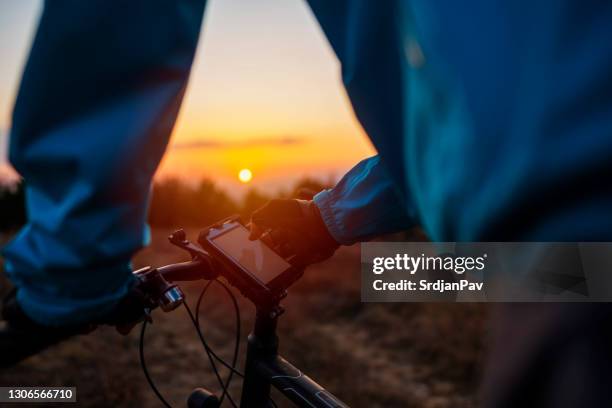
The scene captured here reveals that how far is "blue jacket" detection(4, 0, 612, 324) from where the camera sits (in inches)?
16.3

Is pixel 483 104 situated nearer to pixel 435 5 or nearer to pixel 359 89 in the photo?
pixel 435 5

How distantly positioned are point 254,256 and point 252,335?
324mm

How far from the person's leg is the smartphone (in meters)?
0.51

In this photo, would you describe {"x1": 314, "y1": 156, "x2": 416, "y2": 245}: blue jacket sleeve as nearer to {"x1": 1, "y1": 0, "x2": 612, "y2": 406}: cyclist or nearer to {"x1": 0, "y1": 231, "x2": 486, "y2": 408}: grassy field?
{"x1": 1, "y1": 0, "x2": 612, "y2": 406}: cyclist

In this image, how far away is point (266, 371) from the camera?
4.82 feet

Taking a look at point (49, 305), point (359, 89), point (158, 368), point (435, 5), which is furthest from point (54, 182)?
point (158, 368)

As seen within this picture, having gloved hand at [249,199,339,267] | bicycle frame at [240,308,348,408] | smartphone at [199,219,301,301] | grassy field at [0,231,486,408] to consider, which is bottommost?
grassy field at [0,231,486,408]

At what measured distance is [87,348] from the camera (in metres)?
3.81

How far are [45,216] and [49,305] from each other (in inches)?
6.7

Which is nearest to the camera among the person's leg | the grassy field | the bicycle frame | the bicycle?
the person's leg

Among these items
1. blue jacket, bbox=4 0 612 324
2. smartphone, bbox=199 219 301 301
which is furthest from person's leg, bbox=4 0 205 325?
smartphone, bbox=199 219 301 301

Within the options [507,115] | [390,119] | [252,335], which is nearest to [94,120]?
[390,119]

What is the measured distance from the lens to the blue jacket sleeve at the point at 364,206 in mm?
1214

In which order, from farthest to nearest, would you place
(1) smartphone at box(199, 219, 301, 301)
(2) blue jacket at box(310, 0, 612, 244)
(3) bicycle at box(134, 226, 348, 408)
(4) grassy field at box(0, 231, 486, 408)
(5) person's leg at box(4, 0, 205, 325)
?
1. (4) grassy field at box(0, 231, 486, 408)
2. (1) smartphone at box(199, 219, 301, 301)
3. (3) bicycle at box(134, 226, 348, 408)
4. (5) person's leg at box(4, 0, 205, 325)
5. (2) blue jacket at box(310, 0, 612, 244)
